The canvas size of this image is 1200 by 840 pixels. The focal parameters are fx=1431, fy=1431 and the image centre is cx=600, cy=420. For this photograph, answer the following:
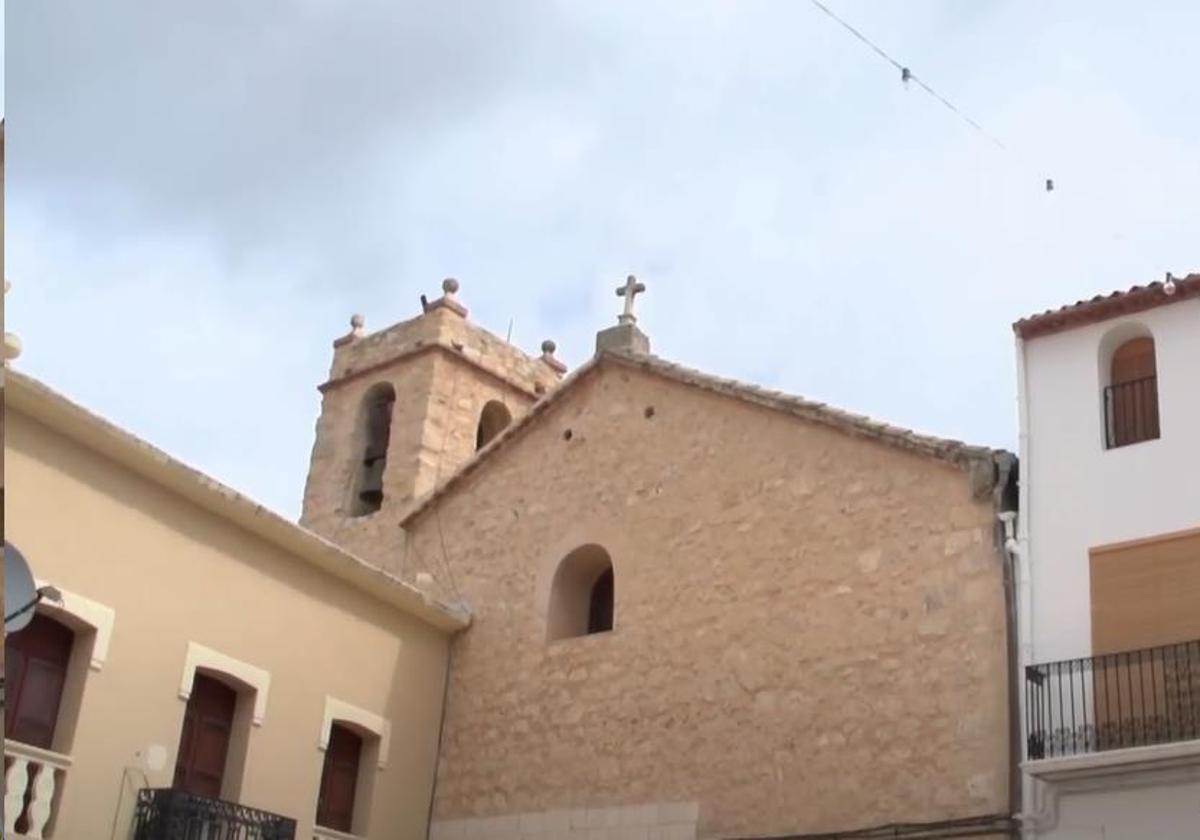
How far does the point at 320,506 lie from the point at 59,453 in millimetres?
7811

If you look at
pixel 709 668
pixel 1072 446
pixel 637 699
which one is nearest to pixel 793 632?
pixel 709 668

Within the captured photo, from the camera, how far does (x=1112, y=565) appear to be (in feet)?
35.3

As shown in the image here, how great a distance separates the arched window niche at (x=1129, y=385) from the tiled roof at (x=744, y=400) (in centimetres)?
91

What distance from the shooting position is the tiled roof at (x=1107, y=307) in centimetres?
1136

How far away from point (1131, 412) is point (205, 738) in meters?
8.03

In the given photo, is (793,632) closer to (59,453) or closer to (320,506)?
(59,453)

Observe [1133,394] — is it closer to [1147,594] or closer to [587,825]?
[1147,594]

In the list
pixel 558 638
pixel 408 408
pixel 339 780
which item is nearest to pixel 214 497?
pixel 339 780

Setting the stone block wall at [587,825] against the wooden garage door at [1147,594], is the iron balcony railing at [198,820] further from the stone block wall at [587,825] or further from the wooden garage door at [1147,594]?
the wooden garage door at [1147,594]

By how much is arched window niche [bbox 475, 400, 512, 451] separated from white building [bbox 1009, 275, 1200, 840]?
355 inches

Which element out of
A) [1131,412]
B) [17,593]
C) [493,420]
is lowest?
[17,593]

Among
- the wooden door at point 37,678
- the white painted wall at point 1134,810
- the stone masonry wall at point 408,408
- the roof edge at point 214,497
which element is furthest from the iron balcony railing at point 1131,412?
the wooden door at point 37,678

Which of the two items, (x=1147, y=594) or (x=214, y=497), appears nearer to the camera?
(x=1147, y=594)

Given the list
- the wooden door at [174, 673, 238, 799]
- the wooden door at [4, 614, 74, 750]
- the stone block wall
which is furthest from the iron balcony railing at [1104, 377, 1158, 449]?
the wooden door at [4, 614, 74, 750]
